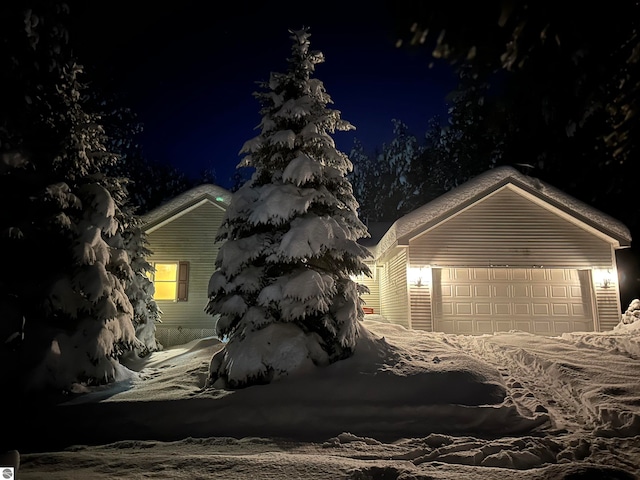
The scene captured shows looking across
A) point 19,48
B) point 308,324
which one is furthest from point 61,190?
point 308,324

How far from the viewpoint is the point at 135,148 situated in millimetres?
39031

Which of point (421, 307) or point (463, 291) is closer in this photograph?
point (421, 307)

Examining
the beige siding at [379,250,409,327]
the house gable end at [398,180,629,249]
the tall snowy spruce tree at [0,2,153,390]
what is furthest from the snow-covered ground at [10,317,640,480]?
the house gable end at [398,180,629,249]

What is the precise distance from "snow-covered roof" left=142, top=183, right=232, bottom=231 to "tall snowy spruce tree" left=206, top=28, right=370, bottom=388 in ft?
24.5

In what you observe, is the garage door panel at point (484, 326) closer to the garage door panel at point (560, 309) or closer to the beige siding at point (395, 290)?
the garage door panel at point (560, 309)

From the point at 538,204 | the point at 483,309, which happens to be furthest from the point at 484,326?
the point at 538,204

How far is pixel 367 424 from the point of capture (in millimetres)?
6320

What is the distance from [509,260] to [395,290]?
4153mm

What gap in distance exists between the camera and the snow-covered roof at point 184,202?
16094 millimetres

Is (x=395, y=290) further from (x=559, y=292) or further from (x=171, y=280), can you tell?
(x=171, y=280)

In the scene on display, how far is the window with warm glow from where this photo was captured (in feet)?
55.0

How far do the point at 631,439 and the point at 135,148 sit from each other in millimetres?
41412

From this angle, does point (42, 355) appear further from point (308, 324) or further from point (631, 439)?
point (631, 439)

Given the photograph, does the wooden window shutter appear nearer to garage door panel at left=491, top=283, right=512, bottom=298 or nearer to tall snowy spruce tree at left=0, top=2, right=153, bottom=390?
tall snowy spruce tree at left=0, top=2, right=153, bottom=390
